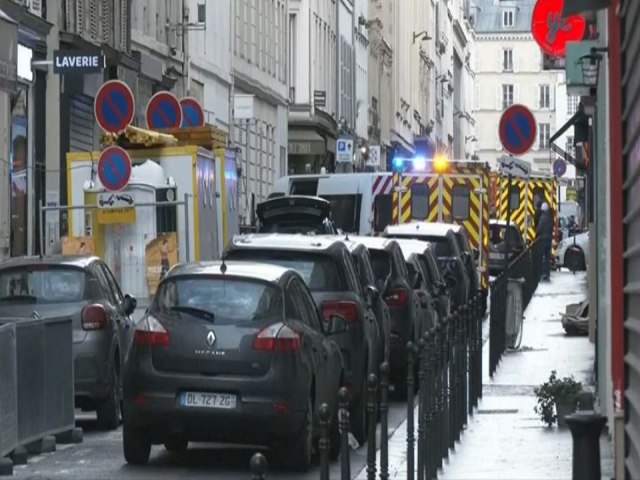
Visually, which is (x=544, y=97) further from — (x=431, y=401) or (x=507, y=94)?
(x=431, y=401)

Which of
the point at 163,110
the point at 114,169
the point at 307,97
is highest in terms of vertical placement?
the point at 307,97

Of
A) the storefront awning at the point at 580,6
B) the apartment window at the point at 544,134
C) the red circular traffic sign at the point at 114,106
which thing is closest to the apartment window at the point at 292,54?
the red circular traffic sign at the point at 114,106

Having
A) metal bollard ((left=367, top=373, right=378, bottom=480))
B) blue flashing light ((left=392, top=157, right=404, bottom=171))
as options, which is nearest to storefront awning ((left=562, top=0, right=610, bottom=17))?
metal bollard ((left=367, top=373, right=378, bottom=480))

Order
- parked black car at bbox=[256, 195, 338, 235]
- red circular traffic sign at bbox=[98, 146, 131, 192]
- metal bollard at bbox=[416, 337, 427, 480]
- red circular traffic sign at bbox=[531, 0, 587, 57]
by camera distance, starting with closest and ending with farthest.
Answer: metal bollard at bbox=[416, 337, 427, 480]
red circular traffic sign at bbox=[531, 0, 587, 57]
red circular traffic sign at bbox=[98, 146, 131, 192]
parked black car at bbox=[256, 195, 338, 235]

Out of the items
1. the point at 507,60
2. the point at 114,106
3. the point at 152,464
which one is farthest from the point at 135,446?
the point at 507,60

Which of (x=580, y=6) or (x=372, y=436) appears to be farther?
(x=372, y=436)

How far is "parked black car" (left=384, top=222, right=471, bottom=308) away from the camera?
31.2m

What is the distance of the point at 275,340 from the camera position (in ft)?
51.4

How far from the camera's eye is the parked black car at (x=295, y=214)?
34.8m

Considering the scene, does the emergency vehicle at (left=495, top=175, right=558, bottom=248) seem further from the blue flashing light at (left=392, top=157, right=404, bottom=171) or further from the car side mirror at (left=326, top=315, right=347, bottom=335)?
the car side mirror at (left=326, top=315, right=347, bottom=335)

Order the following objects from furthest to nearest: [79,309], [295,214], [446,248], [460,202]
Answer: [460,202] → [295,214] → [446,248] → [79,309]

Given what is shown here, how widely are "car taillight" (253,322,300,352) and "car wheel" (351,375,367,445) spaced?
222 cm

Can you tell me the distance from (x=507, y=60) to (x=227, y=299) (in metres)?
164

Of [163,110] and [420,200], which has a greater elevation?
[163,110]
